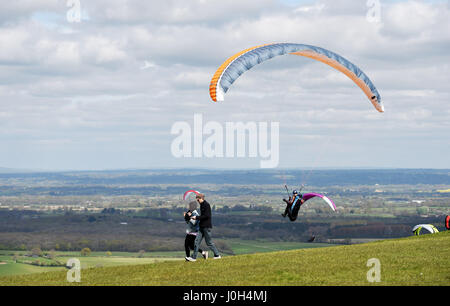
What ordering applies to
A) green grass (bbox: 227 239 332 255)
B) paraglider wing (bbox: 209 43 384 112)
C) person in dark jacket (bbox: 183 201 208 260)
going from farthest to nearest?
green grass (bbox: 227 239 332 255) → paraglider wing (bbox: 209 43 384 112) → person in dark jacket (bbox: 183 201 208 260)

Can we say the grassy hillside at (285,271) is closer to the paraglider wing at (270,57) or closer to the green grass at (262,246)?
the paraglider wing at (270,57)

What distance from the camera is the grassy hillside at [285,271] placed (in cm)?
2044

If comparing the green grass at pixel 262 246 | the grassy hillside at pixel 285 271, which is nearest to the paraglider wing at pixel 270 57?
the grassy hillside at pixel 285 271

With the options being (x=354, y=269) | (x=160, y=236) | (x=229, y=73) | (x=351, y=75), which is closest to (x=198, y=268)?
(x=354, y=269)

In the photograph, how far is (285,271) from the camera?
2219 cm

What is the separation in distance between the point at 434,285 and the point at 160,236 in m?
168

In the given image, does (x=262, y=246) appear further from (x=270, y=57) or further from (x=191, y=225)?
(x=191, y=225)

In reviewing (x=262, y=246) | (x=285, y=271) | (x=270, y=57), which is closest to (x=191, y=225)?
(x=285, y=271)

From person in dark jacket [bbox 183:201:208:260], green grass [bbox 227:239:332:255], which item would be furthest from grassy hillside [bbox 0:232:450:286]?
green grass [bbox 227:239:332:255]

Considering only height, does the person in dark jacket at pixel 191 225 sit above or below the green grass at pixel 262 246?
above

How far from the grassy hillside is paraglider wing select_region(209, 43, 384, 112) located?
7273mm

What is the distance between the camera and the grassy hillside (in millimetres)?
20438

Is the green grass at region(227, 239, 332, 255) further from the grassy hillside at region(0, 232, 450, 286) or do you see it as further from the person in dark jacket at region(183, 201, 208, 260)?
the person in dark jacket at region(183, 201, 208, 260)

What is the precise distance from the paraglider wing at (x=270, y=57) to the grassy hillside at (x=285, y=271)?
23.9ft
